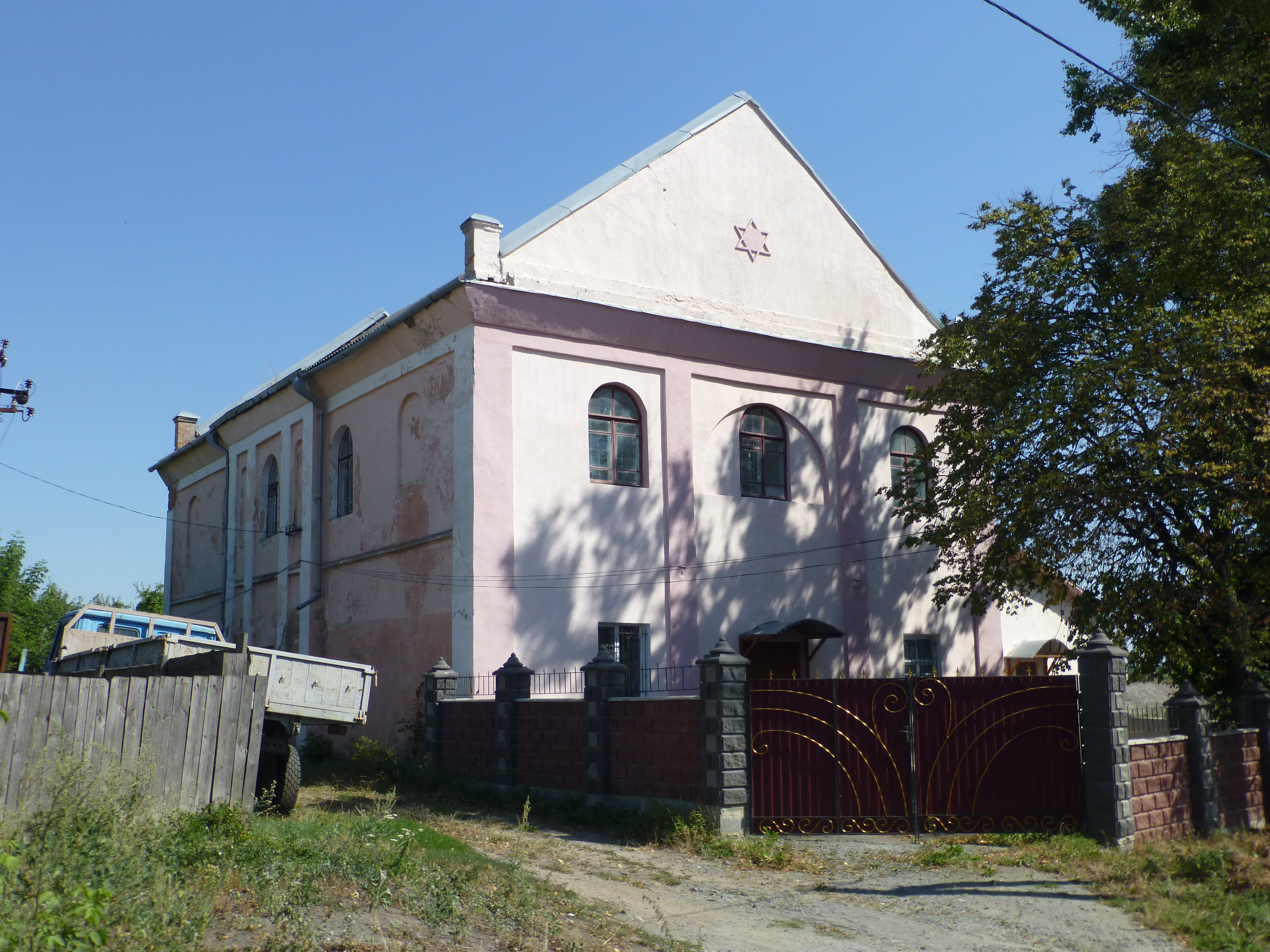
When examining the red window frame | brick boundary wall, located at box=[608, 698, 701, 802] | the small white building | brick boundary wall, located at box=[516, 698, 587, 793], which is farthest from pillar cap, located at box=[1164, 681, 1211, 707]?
the red window frame

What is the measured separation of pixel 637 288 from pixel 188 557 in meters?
17.6

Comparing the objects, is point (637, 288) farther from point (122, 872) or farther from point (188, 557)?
point (188, 557)

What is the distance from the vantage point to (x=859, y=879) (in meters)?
10.3

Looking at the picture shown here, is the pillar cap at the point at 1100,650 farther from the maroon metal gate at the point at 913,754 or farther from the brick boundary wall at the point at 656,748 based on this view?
the brick boundary wall at the point at 656,748

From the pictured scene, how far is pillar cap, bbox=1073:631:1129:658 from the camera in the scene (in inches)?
476

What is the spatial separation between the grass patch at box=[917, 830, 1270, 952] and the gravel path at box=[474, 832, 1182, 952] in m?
0.21

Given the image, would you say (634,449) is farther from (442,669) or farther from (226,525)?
(226,525)

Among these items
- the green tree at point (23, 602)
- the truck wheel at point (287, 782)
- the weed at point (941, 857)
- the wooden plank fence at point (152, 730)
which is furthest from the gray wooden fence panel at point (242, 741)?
the green tree at point (23, 602)

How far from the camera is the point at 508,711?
15977 millimetres

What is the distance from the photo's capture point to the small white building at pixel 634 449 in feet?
61.5

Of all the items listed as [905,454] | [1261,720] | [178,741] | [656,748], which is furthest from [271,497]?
[1261,720]

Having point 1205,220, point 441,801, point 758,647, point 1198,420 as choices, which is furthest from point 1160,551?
point 441,801

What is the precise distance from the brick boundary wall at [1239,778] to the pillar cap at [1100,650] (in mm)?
2609

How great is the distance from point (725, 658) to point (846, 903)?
344 cm
